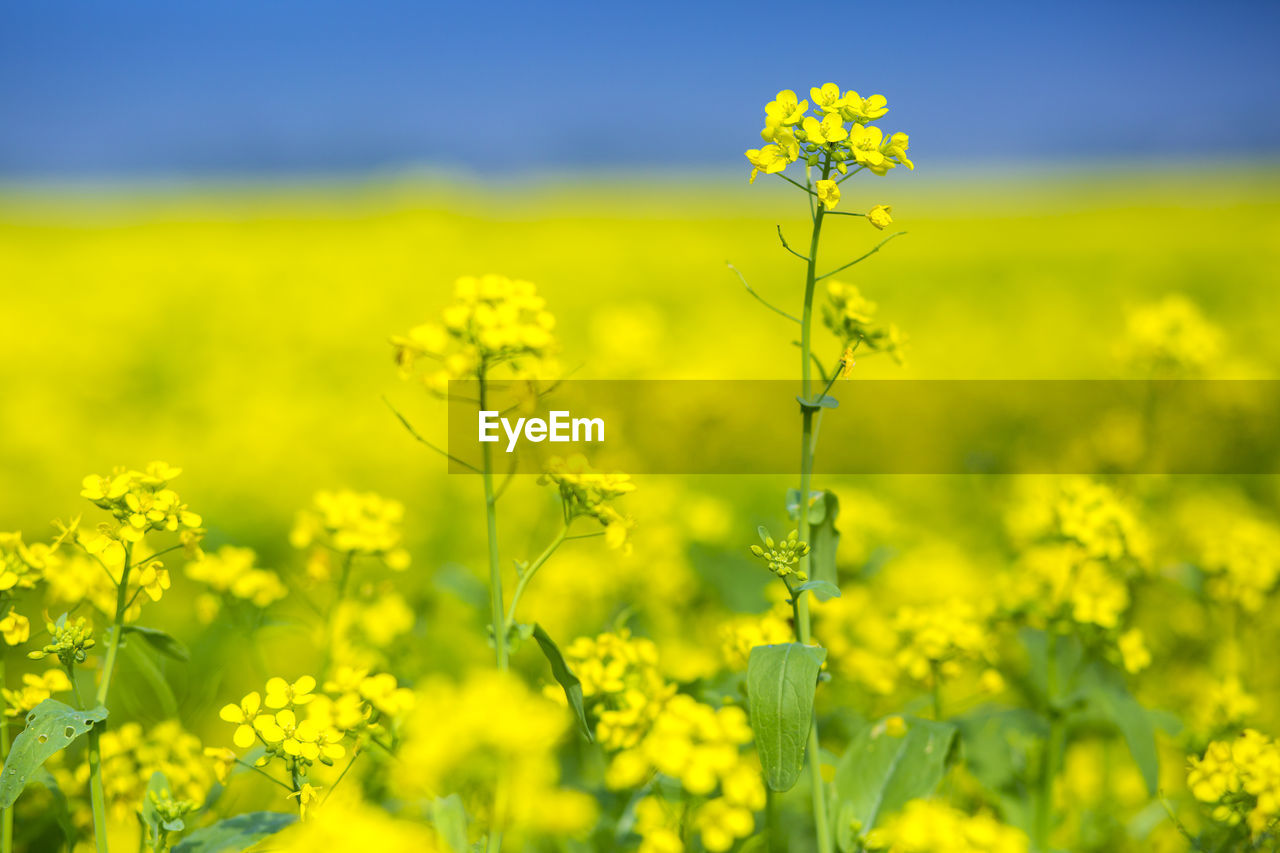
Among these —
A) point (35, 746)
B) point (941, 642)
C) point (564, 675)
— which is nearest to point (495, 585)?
point (564, 675)

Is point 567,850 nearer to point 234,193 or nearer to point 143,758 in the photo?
point 143,758

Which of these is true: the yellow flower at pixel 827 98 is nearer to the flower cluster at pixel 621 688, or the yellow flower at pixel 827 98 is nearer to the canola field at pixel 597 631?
the canola field at pixel 597 631

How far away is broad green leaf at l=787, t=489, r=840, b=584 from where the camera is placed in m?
2.44

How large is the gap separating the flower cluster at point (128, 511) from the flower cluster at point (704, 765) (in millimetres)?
1187

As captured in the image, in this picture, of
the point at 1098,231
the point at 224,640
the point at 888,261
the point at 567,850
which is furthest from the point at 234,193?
the point at 567,850

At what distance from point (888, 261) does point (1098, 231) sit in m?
5.56

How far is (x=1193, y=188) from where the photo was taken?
25453mm

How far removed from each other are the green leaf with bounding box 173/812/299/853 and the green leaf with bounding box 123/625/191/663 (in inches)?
17.4

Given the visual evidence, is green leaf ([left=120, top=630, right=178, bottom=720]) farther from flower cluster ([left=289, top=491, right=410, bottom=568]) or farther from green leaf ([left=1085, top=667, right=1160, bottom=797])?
green leaf ([left=1085, top=667, right=1160, bottom=797])

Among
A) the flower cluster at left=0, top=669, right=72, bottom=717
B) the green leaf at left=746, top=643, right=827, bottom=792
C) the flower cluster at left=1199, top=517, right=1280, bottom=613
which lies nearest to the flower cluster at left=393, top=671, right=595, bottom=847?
the green leaf at left=746, top=643, right=827, bottom=792

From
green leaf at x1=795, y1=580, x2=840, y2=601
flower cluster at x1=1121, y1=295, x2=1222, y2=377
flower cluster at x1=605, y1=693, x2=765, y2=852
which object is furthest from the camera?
flower cluster at x1=1121, y1=295, x2=1222, y2=377

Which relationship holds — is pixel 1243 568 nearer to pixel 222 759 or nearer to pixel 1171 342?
pixel 1171 342

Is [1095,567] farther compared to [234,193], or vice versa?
[234,193]

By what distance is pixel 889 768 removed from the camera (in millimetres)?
2713
